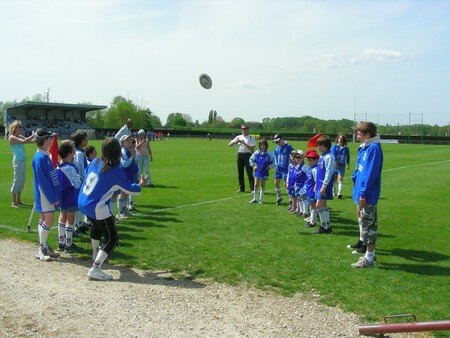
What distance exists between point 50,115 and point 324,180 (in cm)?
8936

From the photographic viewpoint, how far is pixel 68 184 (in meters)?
8.58

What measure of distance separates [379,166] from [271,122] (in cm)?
11856

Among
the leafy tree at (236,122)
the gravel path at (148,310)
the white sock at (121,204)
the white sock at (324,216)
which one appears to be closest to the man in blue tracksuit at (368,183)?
the gravel path at (148,310)

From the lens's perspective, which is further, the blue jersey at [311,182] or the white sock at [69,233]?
the blue jersey at [311,182]

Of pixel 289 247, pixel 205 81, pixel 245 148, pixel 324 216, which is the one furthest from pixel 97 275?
pixel 205 81

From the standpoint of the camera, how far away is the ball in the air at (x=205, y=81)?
2378 centimetres

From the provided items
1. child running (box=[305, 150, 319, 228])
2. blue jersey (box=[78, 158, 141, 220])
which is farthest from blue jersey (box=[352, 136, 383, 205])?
blue jersey (box=[78, 158, 141, 220])

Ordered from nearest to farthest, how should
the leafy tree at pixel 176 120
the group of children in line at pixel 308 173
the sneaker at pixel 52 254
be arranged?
the sneaker at pixel 52 254 → the group of children in line at pixel 308 173 → the leafy tree at pixel 176 120

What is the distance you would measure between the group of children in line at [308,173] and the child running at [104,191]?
427cm

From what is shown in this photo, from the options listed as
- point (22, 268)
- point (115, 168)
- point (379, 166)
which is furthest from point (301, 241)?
point (22, 268)

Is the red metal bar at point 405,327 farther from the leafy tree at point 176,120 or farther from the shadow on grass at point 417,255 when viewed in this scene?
the leafy tree at point 176,120

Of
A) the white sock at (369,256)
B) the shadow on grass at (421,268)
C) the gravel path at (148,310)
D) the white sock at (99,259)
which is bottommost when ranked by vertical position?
the shadow on grass at (421,268)

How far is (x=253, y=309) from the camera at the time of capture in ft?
19.0

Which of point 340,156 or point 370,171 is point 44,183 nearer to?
point 370,171
